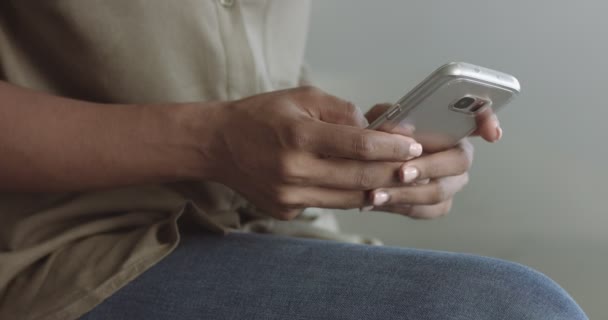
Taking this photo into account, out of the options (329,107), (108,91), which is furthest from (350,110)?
(108,91)

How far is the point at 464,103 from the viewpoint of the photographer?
55 cm

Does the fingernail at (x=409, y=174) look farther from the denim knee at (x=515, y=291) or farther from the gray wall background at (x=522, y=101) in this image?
the gray wall background at (x=522, y=101)

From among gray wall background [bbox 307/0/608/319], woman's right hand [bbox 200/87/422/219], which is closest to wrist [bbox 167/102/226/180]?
woman's right hand [bbox 200/87/422/219]

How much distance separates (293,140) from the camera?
521 millimetres

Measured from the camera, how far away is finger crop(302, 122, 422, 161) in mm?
509

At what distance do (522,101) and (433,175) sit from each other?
0.47 m

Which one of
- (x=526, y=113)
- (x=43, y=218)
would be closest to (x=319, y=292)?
(x=43, y=218)

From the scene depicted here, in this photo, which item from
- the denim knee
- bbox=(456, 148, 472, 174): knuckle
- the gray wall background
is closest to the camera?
the denim knee

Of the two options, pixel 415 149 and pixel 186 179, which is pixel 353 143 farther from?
pixel 186 179

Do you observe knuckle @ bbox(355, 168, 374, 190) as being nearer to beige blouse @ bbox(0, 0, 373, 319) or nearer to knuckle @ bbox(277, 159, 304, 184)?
knuckle @ bbox(277, 159, 304, 184)

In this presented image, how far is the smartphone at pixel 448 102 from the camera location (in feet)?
1.64

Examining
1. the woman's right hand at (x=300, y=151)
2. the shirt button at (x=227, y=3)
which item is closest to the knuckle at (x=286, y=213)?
the woman's right hand at (x=300, y=151)

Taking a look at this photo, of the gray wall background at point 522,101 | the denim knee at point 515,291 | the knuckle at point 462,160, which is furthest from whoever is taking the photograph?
the gray wall background at point 522,101

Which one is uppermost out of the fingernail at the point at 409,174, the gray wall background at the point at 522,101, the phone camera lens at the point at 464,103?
the phone camera lens at the point at 464,103
